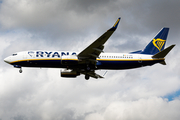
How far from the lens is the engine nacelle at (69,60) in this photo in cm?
5484

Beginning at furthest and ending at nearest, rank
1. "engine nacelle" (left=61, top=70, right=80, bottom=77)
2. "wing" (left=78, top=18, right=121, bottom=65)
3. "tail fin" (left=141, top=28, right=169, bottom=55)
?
1. "tail fin" (left=141, top=28, right=169, bottom=55)
2. "engine nacelle" (left=61, top=70, right=80, bottom=77)
3. "wing" (left=78, top=18, right=121, bottom=65)

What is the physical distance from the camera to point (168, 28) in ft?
214

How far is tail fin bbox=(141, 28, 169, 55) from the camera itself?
6306 centimetres

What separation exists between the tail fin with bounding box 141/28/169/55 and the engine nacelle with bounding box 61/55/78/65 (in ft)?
56.8

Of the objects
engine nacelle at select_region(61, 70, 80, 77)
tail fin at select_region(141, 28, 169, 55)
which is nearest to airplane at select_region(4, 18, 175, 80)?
engine nacelle at select_region(61, 70, 80, 77)

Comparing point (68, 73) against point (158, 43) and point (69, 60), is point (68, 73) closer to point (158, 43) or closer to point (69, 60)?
point (69, 60)

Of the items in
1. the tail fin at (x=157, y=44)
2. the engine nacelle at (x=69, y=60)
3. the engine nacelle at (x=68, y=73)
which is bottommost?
the engine nacelle at (x=68, y=73)

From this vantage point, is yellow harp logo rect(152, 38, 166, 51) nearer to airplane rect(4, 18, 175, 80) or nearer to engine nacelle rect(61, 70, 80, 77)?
airplane rect(4, 18, 175, 80)

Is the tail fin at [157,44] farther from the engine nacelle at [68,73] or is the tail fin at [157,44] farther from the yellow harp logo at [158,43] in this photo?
the engine nacelle at [68,73]

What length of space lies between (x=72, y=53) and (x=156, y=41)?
21.5 metres

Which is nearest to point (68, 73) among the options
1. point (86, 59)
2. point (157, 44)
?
point (86, 59)

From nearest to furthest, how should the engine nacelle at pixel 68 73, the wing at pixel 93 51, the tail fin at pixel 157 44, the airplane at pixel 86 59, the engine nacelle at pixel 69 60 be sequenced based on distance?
the wing at pixel 93 51 → the engine nacelle at pixel 69 60 → the airplane at pixel 86 59 → the engine nacelle at pixel 68 73 → the tail fin at pixel 157 44

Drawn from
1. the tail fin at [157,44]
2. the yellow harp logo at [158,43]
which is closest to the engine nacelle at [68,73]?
the tail fin at [157,44]

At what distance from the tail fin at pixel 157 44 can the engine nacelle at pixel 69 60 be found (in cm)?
1731
